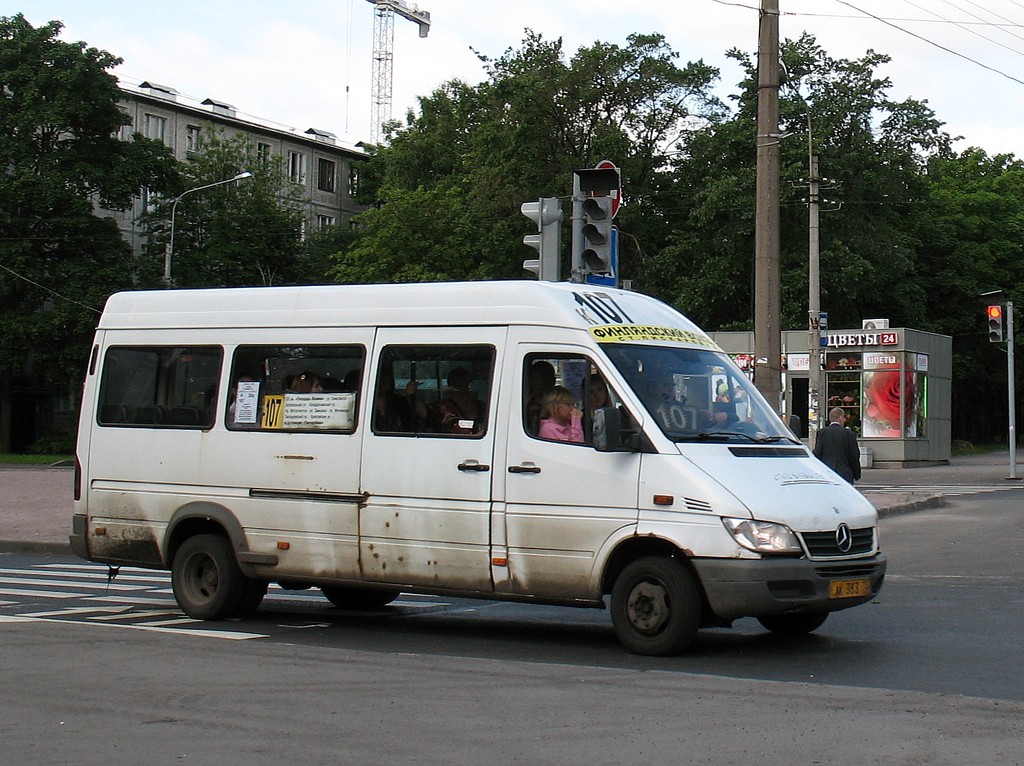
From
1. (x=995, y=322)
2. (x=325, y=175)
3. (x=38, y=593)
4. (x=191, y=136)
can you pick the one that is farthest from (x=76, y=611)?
(x=325, y=175)

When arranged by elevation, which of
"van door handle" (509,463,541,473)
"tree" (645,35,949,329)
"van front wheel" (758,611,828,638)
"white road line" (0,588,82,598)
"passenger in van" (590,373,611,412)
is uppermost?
"tree" (645,35,949,329)

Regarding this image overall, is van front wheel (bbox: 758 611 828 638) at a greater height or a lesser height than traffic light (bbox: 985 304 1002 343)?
lesser

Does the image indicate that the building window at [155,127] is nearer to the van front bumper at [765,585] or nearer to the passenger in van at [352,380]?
the passenger in van at [352,380]

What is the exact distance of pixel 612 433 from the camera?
372 inches

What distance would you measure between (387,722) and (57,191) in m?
48.8

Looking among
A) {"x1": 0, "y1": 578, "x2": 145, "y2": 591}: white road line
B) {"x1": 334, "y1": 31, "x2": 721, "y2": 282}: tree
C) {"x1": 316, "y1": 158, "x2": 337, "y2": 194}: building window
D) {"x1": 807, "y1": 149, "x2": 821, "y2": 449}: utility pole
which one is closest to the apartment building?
{"x1": 316, "y1": 158, "x2": 337, "y2": 194}: building window

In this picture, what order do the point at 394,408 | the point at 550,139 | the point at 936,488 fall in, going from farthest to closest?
the point at 550,139 < the point at 936,488 < the point at 394,408

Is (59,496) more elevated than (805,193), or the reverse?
(805,193)

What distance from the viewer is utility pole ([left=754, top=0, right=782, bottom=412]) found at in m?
18.0

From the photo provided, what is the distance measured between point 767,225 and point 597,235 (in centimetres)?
561

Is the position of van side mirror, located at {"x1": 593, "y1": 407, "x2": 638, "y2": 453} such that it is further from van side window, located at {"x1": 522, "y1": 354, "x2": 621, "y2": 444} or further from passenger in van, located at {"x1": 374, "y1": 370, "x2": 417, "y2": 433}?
passenger in van, located at {"x1": 374, "y1": 370, "x2": 417, "y2": 433}

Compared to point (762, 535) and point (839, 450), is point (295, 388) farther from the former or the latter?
point (839, 450)

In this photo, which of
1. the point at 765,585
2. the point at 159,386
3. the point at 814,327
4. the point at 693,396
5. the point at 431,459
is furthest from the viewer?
the point at 814,327

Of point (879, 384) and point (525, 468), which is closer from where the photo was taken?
point (525, 468)
